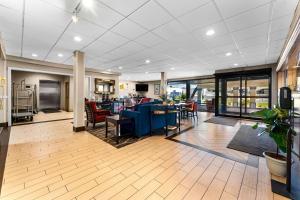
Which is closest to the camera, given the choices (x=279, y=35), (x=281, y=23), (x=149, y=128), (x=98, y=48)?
(x=281, y=23)

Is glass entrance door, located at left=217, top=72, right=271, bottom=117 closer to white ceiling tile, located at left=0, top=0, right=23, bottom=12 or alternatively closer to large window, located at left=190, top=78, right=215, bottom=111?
large window, located at left=190, top=78, right=215, bottom=111

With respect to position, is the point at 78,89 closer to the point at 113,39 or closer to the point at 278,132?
the point at 113,39

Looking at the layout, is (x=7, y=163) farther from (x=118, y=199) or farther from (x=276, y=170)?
(x=276, y=170)

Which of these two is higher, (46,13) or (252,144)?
(46,13)

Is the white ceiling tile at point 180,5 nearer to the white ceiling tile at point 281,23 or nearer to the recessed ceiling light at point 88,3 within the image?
the recessed ceiling light at point 88,3

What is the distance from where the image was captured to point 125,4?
86.2 inches

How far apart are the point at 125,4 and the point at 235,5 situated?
5.68ft

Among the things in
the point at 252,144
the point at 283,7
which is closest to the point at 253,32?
the point at 283,7

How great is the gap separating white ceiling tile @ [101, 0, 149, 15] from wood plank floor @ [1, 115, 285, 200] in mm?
2650

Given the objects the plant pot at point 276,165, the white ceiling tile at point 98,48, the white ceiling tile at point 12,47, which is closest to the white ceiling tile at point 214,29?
the white ceiling tile at point 98,48

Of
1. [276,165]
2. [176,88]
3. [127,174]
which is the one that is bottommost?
[127,174]

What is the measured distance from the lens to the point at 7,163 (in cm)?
247

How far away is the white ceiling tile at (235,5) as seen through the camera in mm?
2114

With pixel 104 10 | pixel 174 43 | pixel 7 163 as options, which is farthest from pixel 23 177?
pixel 174 43
